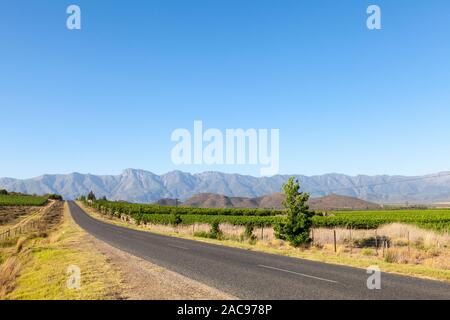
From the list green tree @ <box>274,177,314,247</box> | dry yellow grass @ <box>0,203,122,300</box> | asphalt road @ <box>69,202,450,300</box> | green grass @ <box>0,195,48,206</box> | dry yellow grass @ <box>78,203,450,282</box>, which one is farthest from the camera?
green grass @ <box>0,195,48,206</box>

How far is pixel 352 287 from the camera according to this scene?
10.2 metres

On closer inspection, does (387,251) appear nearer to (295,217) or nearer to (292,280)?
(295,217)

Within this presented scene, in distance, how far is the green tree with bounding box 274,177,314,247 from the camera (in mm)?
28625

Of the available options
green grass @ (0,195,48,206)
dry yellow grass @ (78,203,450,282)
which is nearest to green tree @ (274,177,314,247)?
dry yellow grass @ (78,203,450,282)

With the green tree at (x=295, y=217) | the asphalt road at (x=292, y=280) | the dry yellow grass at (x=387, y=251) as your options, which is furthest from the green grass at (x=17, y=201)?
the asphalt road at (x=292, y=280)

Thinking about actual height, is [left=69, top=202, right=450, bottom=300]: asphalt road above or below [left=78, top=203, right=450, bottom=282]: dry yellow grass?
above

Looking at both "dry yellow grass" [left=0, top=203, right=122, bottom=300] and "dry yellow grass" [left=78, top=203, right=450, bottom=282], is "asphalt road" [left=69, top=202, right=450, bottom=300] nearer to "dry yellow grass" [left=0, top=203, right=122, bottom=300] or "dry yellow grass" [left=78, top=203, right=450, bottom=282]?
"dry yellow grass" [left=78, top=203, right=450, bottom=282]

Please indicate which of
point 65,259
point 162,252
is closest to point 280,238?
point 162,252

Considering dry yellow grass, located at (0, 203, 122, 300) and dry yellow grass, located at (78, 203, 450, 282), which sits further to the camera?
dry yellow grass, located at (78, 203, 450, 282)


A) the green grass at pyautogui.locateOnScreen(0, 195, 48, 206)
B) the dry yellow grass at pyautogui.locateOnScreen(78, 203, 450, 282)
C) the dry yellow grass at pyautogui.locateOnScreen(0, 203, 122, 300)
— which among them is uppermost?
the dry yellow grass at pyautogui.locateOnScreen(0, 203, 122, 300)

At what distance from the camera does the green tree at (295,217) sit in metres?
28.6

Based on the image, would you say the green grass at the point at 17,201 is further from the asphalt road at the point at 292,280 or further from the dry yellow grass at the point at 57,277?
the asphalt road at the point at 292,280

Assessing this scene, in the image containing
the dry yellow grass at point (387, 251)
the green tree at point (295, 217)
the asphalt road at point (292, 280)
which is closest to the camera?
the asphalt road at point (292, 280)

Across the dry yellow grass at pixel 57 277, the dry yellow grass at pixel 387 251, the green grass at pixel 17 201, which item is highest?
the dry yellow grass at pixel 57 277
